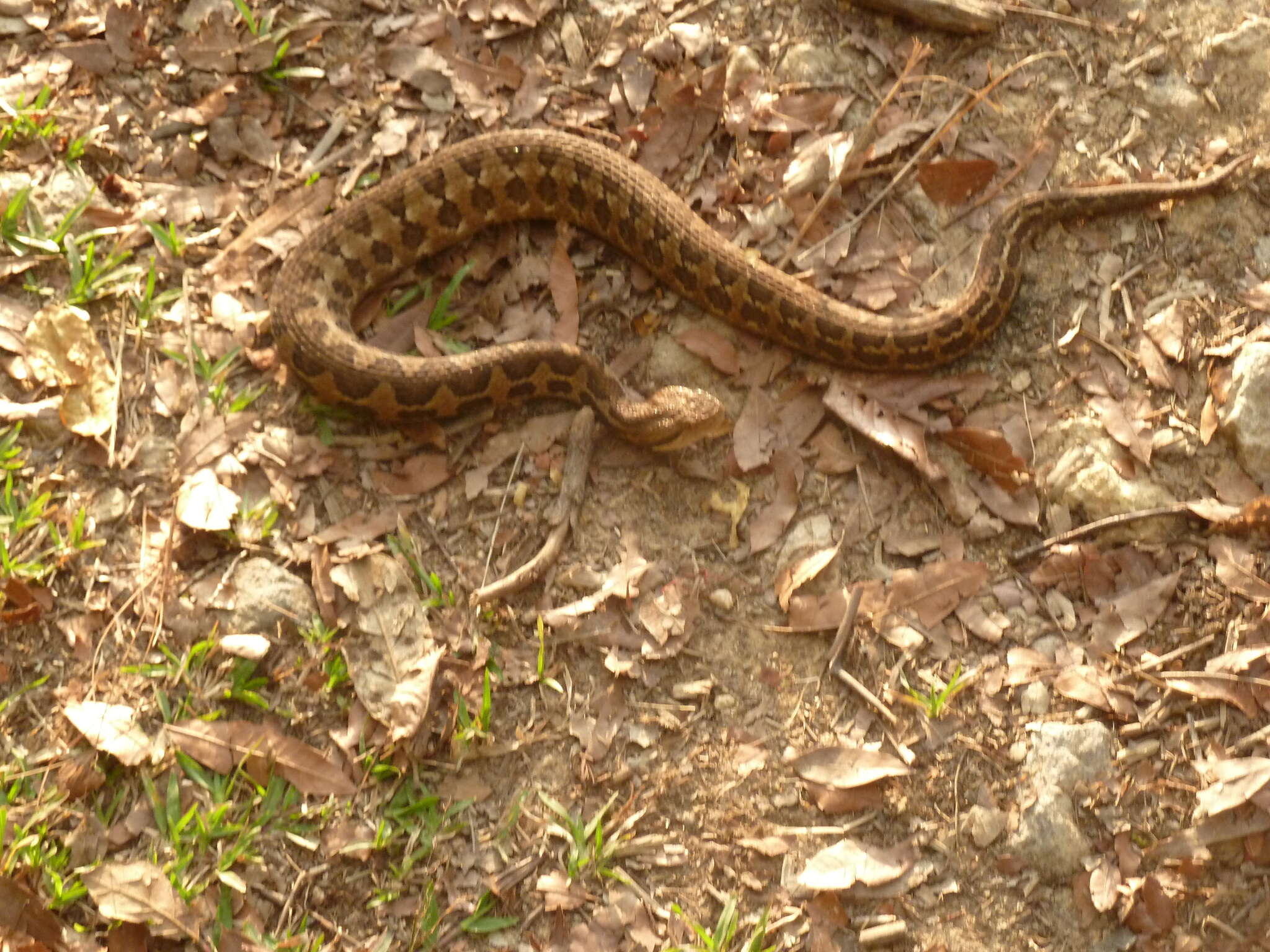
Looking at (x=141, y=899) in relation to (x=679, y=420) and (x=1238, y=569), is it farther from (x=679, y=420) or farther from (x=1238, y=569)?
(x=1238, y=569)

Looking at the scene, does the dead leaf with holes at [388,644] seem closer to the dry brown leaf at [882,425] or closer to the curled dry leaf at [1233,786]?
the dry brown leaf at [882,425]

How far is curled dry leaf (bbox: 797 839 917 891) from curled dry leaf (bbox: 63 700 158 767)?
9.70ft

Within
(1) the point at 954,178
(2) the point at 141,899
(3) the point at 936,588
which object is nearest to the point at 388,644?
(2) the point at 141,899

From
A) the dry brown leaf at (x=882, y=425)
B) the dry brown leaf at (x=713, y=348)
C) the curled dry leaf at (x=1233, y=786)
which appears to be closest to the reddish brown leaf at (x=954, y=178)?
the dry brown leaf at (x=882, y=425)

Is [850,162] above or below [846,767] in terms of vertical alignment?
above

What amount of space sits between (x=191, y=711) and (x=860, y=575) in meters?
3.22

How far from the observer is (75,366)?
5.68m

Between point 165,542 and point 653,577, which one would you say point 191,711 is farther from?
point 653,577

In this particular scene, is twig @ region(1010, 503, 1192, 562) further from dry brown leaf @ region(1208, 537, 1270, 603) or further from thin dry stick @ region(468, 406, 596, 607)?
thin dry stick @ region(468, 406, 596, 607)

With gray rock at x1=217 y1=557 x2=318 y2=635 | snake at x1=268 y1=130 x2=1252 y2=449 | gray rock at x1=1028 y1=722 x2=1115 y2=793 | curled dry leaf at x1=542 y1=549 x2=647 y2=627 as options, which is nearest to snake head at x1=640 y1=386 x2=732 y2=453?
snake at x1=268 y1=130 x2=1252 y2=449

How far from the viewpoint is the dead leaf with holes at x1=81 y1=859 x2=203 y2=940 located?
15.3ft

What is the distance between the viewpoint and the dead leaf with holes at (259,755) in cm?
503

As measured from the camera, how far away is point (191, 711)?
5113mm

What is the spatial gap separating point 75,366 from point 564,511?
256 centimetres
